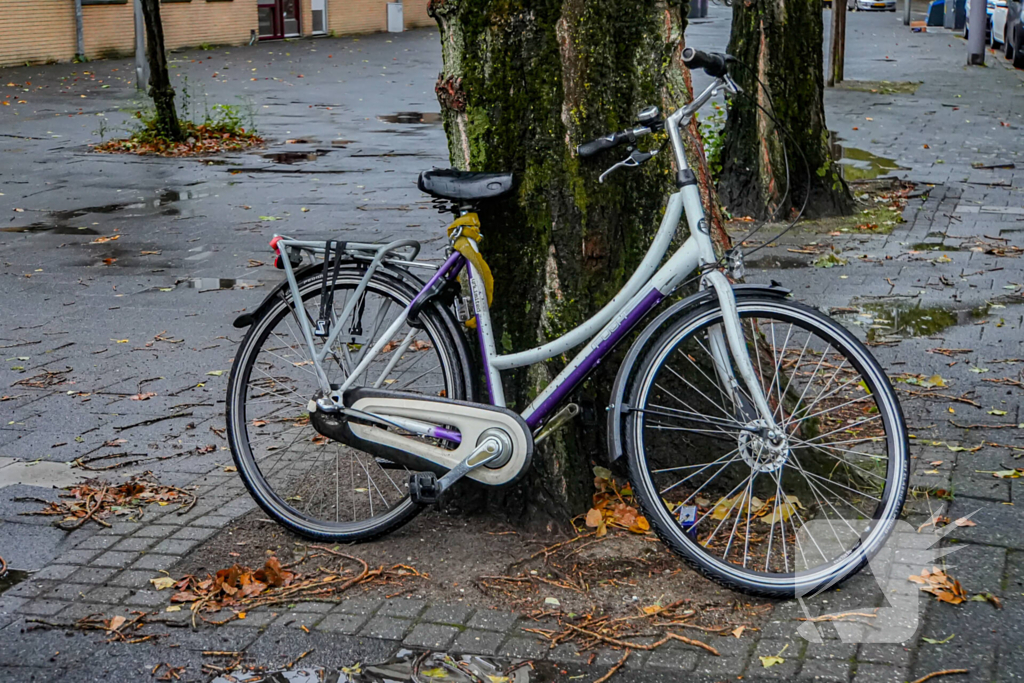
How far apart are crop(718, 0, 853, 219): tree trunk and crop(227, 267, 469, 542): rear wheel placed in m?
5.86

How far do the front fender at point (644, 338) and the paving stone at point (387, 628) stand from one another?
2.50ft

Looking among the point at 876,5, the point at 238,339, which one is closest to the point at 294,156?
the point at 238,339

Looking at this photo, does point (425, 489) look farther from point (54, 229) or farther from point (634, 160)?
point (54, 229)

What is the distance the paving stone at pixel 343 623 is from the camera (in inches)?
143

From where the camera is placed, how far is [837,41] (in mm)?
21000

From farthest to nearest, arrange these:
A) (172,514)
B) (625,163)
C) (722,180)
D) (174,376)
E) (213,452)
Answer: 1. (722,180)
2. (174,376)
3. (213,452)
4. (172,514)
5. (625,163)

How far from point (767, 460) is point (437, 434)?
1.02 m

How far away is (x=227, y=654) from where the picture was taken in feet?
11.5

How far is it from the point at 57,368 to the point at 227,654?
3407 millimetres

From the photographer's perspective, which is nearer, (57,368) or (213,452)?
(213,452)

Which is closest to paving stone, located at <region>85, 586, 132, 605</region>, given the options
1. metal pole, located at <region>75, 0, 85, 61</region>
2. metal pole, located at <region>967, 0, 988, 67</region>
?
metal pole, located at <region>967, 0, 988, 67</region>

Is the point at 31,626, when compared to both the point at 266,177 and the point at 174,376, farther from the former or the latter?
the point at 266,177

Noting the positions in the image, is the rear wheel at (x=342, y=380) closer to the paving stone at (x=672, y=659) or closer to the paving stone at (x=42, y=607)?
the paving stone at (x=42, y=607)

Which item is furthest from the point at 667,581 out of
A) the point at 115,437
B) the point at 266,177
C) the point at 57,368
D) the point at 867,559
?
the point at 266,177
